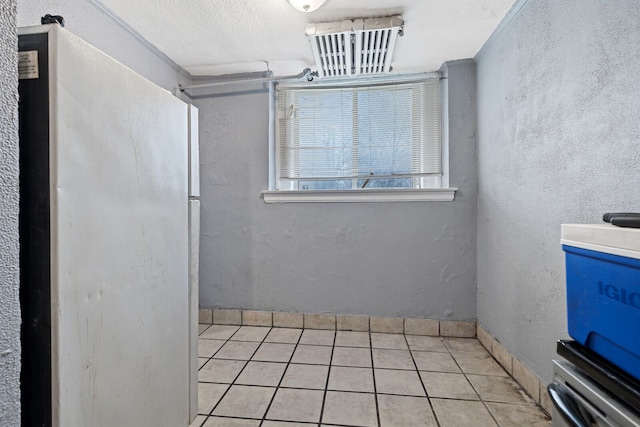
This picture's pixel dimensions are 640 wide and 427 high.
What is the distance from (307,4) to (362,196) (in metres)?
1.25

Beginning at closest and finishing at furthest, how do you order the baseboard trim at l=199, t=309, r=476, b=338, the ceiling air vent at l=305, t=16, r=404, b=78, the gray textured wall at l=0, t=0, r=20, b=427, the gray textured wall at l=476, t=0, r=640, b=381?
the gray textured wall at l=0, t=0, r=20, b=427 → the gray textured wall at l=476, t=0, r=640, b=381 → the ceiling air vent at l=305, t=16, r=404, b=78 → the baseboard trim at l=199, t=309, r=476, b=338

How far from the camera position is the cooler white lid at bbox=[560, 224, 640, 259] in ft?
1.65

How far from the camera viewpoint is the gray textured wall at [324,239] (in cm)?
209

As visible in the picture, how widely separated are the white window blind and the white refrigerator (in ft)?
4.68

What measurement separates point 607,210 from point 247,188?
81.7 inches

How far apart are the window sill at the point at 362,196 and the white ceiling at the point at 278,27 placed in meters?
0.97

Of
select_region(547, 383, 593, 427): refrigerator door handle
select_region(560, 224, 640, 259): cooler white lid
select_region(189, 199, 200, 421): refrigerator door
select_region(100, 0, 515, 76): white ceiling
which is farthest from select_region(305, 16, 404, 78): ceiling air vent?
select_region(547, 383, 593, 427): refrigerator door handle

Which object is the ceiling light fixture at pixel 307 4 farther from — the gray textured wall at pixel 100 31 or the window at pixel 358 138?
the gray textured wall at pixel 100 31

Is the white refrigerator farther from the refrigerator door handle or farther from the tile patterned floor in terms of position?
the refrigerator door handle

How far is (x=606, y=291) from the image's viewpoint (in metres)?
0.56

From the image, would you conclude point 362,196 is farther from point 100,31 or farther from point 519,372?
point 100,31

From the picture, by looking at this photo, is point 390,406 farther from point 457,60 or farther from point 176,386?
point 457,60

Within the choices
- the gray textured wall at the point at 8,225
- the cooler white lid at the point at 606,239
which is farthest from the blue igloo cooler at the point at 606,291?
the gray textured wall at the point at 8,225

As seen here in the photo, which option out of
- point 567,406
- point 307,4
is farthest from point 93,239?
point 307,4
